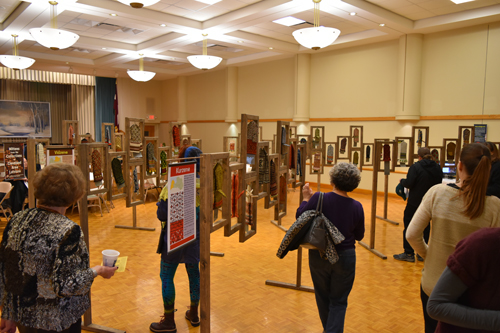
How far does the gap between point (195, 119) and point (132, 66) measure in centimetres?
381

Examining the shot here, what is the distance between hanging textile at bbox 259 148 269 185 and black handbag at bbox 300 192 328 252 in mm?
1106

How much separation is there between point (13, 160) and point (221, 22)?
20.6 feet

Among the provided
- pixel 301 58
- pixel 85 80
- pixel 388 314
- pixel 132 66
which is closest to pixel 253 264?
pixel 388 314

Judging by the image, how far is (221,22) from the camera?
9.57 meters

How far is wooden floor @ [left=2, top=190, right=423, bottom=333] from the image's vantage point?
373cm

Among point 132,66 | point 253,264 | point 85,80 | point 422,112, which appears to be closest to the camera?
point 253,264

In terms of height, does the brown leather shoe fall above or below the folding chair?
below

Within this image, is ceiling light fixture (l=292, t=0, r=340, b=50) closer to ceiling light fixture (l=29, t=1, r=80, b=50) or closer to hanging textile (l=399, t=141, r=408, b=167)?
hanging textile (l=399, t=141, r=408, b=167)

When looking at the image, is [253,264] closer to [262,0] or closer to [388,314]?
[388,314]

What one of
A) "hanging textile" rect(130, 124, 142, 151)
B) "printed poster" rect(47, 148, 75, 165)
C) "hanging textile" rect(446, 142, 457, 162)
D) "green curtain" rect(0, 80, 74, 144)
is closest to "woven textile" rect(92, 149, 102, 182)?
"printed poster" rect(47, 148, 75, 165)

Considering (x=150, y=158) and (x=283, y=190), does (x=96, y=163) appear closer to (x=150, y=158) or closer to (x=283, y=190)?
(x=150, y=158)

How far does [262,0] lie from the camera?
332 inches

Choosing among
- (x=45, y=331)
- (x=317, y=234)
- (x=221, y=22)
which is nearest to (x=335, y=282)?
(x=317, y=234)

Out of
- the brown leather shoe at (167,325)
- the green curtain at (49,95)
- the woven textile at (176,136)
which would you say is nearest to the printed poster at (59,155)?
the brown leather shoe at (167,325)
